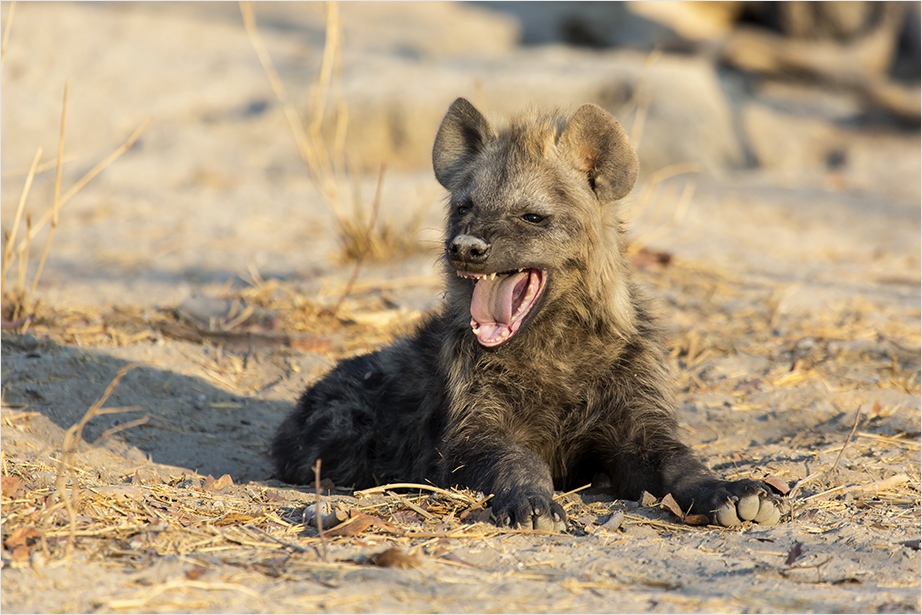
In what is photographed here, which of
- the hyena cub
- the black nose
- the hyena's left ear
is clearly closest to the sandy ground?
the hyena cub

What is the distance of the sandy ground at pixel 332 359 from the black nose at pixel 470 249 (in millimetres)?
894

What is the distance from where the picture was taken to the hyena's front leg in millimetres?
3422

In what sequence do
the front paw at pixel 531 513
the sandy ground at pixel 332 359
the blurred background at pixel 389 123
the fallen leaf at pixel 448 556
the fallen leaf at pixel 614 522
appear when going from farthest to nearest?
1. the blurred background at pixel 389 123
2. the fallen leaf at pixel 614 522
3. the front paw at pixel 531 513
4. the fallen leaf at pixel 448 556
5. the sandy ground at pixel 332 359

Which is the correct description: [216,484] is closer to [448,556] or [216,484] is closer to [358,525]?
[358,525]

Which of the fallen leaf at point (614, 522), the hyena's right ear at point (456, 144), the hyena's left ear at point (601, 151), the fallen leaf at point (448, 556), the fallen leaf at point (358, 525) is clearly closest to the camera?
the fallen leaf at point (448, 556)

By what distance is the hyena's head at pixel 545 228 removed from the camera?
4.00m

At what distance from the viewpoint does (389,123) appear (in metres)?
11.3

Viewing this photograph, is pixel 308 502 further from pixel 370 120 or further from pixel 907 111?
pixel 907 111

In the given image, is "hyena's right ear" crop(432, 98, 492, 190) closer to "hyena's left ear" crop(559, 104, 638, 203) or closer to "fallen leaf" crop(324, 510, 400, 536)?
"hyena's left ear" crop(559, 104, 638, 203)

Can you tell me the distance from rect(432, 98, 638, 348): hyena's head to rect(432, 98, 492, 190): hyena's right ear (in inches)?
5.9

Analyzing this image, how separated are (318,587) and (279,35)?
13.5 meters

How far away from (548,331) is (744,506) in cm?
108

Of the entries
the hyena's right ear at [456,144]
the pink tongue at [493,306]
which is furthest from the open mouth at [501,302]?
the hyena's right ear at [456,144]

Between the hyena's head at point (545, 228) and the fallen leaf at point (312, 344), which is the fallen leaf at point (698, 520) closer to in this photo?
the hyena's head at point (545, 228)
